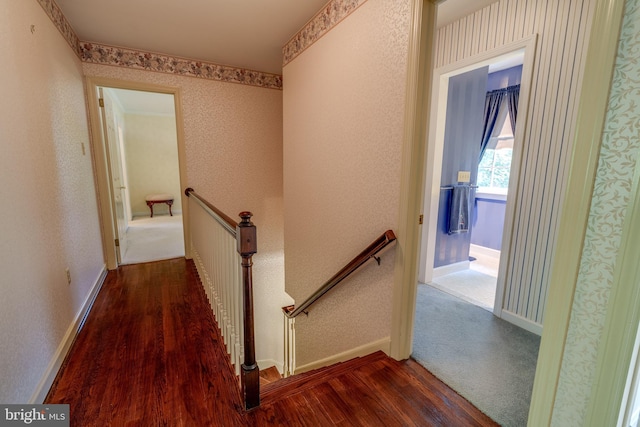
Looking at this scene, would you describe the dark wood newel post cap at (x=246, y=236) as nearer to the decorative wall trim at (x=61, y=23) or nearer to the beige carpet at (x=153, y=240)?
the decorative wall trim at (x=61, y=23)

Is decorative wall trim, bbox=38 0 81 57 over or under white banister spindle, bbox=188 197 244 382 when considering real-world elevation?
over

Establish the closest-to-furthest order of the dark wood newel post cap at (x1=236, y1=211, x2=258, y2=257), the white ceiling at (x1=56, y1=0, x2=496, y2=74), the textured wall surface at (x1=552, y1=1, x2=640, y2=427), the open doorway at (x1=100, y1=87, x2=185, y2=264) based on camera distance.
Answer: the textured wall surface at (x1=552, y1=1, x2=640, y2=427)
the dark wood newel post cap at (x1=236, y1=211, x2=258, y2=257)
the white ceiling at (x1=56, y1=0, x2=496, y2=74)
the open doorway at (x1=100, y1=87, x2=185, y2=264)

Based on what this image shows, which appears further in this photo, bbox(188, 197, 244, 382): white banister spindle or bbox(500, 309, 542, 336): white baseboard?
bbox(500, 309, 542, 336): white baseboard

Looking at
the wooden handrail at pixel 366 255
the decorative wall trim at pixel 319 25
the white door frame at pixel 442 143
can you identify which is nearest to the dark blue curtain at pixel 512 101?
the white door frame at pixel 442 143

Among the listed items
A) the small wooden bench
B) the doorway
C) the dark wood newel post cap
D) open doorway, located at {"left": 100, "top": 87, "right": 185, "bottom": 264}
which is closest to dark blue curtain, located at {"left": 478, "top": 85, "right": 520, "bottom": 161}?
the doorway

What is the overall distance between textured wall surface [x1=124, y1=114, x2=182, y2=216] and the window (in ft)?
20.8

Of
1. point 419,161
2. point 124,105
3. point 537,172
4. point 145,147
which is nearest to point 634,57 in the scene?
point 419,161

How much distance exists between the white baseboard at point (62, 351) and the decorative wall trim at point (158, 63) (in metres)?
2.24

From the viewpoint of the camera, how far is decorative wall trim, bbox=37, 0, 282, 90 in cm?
268

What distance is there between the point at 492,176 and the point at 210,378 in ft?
Result: 14.7

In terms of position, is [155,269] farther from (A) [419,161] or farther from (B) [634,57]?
(B) [634,57]

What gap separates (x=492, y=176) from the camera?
4.28 m

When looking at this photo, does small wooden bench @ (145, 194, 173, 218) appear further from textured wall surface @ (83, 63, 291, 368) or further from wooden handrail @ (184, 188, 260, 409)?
wooden handrail @ (184, 188, 260, 409)

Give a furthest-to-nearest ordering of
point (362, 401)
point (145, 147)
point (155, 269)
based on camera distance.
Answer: point (145, 147) < point (155, 269) < point (362, 401)
